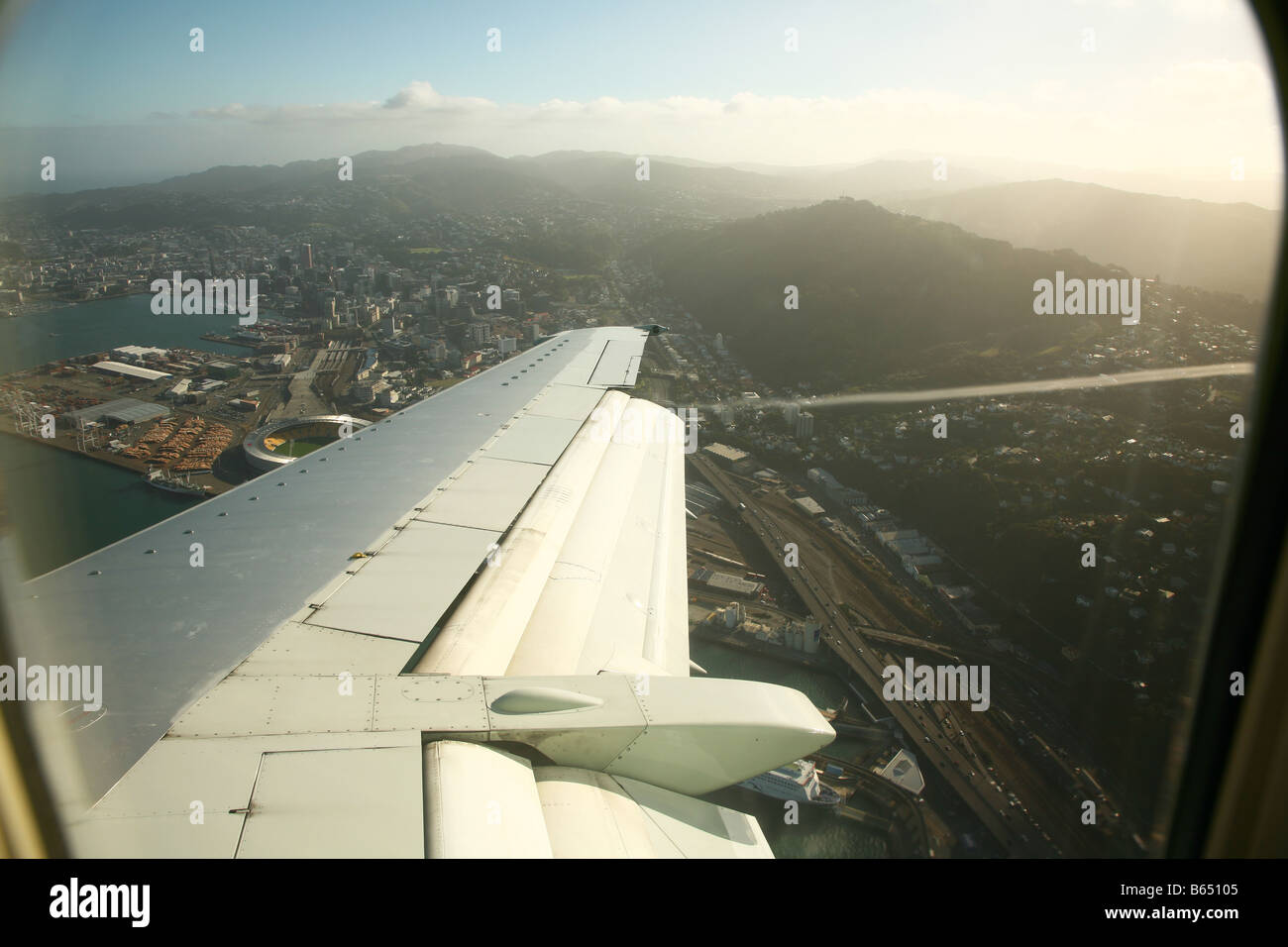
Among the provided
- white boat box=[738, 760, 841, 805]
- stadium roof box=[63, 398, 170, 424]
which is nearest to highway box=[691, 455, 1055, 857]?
white boat box=[738, 760, 841, 805]

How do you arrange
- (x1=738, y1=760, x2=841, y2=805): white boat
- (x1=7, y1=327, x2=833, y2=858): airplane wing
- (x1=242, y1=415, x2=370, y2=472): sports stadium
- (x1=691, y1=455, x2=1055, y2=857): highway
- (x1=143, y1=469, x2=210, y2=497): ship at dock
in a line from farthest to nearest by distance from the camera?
(x1=242, y1=415, x2=370, y2=472): sports stadium
(x1=143, y1=469, x2=210, y2=497): ship at dock
(x1=738, y1=760, x2=841, y2=805): white boat
(x1=691, y1=455, x2=1055, y2=857): highway
(x1=7, y1=327, x2=833, y2=858): airplane wing

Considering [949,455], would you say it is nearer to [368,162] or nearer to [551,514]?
[551,514]

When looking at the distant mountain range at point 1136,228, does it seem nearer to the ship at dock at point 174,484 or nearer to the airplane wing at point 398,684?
the airplane wing at point 398,684

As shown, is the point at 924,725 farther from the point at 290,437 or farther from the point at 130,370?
the point at 130,370

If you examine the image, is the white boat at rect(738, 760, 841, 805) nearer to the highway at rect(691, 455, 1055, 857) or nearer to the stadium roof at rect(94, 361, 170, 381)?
the highway at rect(691, 455, 1055, 857)

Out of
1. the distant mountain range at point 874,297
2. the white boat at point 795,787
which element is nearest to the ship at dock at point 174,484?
the white boat at point 795,787

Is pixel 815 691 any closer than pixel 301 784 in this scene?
No
